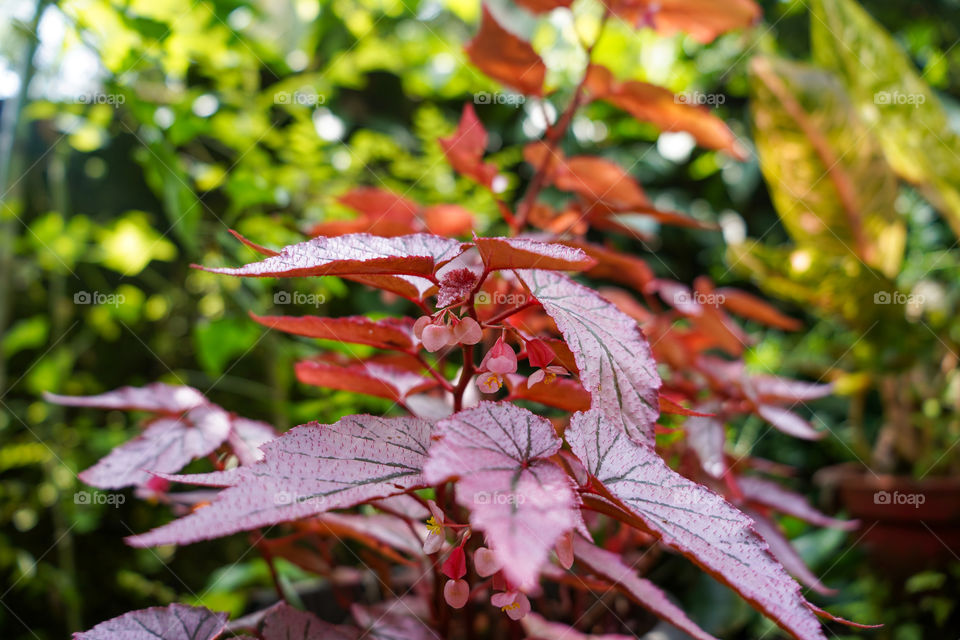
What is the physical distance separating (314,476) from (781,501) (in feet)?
1.82

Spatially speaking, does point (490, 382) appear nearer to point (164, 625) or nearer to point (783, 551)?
point (164, 625)

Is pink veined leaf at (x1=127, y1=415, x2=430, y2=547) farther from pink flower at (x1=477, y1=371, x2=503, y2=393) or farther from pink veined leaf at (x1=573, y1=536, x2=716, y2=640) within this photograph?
pink veined leaf at (x1=573, y1=536, x2=716, y2=640)

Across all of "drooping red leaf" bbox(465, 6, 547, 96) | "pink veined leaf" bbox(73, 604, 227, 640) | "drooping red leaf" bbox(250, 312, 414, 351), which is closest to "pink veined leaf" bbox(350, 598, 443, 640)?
"pink veined leaf" bbox(73, 604, 227, 640)

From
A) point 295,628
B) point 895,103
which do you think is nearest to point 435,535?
point 295,628

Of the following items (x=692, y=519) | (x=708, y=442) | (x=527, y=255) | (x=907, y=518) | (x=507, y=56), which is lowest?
(x=907, y=518)

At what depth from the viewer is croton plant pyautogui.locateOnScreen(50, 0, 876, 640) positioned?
0.92 ft

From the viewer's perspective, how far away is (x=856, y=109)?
1.31 metres

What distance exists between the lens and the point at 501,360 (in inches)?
14.1

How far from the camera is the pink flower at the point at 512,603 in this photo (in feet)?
1.12

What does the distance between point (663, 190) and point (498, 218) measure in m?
0.63

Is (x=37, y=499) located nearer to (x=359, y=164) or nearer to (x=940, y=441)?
(x=359, y=164)

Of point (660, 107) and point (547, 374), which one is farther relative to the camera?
point (660, 107)


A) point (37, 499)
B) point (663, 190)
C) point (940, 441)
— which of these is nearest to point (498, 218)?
point (663, 190)

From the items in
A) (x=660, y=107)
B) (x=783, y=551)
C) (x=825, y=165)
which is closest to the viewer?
(x=783, y=551)
